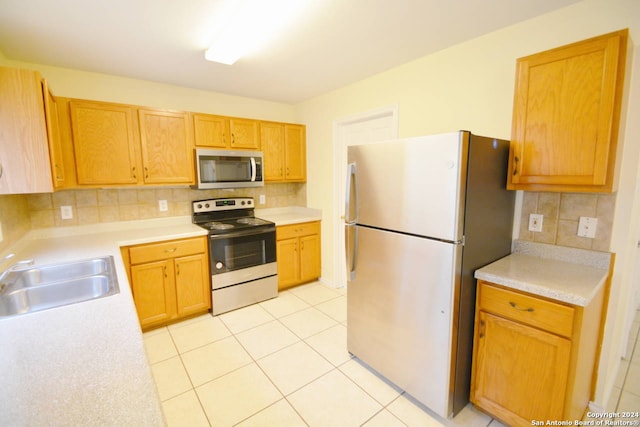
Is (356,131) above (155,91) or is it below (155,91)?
below

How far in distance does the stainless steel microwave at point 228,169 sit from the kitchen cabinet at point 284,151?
229mm

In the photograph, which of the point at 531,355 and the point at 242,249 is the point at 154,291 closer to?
the point at 242,249

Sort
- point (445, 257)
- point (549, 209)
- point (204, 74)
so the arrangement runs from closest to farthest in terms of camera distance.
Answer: point (445, 257) < point (549, 209) < point (204, 74)

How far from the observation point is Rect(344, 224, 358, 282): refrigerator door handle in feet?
6.59

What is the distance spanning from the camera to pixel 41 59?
89.0 inches

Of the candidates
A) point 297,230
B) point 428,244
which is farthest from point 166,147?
point 428,244

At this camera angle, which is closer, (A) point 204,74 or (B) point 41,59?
(B) point 41,59

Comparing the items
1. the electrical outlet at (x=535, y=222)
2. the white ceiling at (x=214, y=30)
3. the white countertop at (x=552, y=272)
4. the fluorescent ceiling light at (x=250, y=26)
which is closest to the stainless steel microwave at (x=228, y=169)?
the white ceiling at (x=214, y=30)

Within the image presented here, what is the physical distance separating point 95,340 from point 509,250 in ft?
7.35

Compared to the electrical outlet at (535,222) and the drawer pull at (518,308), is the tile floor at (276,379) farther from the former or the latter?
the electrical outlet at (535,222)

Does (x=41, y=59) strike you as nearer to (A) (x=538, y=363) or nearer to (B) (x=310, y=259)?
(B) (x=310, y=259)

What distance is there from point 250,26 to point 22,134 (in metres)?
1.41

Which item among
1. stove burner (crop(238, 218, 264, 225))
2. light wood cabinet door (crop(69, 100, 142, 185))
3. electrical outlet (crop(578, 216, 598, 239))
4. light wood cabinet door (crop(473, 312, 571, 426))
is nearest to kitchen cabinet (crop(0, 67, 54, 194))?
light wood cabinet door (crop(69, 100, 142, 185))

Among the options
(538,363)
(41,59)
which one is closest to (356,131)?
(538,363)
